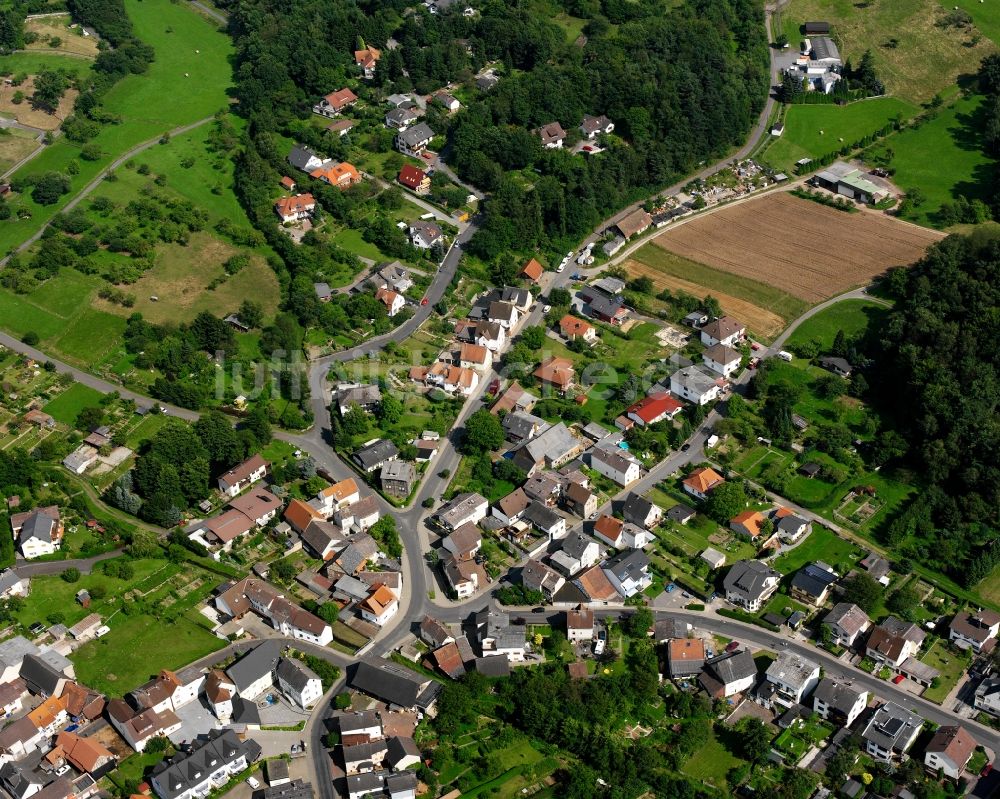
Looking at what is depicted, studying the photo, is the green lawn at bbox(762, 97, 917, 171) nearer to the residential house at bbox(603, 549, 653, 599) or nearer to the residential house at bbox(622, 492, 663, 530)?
the residential house at bbox(622, 492, 663, 530)

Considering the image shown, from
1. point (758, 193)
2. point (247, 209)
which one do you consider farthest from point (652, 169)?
point (247, 209)

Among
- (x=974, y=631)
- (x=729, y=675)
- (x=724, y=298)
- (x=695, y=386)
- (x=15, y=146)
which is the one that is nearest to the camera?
(x=729, y=675)

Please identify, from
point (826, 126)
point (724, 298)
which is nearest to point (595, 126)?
point (826, 126)

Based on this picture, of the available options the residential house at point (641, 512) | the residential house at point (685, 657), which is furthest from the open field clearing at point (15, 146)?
the residential house at point (685, 657)

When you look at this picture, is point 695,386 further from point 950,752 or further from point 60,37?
point 60,37

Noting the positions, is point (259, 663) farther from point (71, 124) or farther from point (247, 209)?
point (71, 124)

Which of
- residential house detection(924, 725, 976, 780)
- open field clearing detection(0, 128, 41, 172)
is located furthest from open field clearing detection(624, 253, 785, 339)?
open field clearing detection(0, 128, 41, 172)
